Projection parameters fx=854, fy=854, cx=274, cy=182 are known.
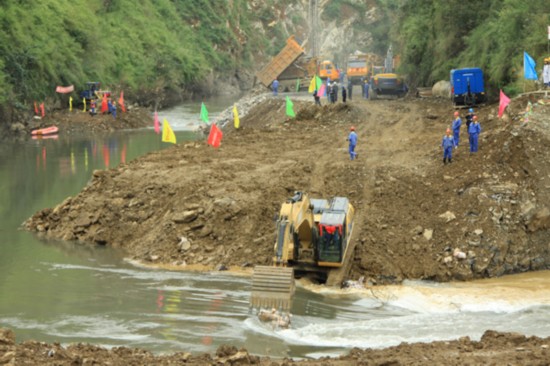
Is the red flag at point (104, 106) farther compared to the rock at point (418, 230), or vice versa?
the red flag at point (104, 106)

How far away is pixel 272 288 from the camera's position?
18062mm

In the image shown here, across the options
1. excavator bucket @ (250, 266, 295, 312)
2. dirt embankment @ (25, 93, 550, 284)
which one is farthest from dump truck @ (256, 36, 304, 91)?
excavator bucket @ (250, 266, 295, 312)

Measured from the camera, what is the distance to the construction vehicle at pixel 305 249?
1806 cm

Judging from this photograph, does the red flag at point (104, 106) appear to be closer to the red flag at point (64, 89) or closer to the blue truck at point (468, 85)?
the red flag at point (64, 89)

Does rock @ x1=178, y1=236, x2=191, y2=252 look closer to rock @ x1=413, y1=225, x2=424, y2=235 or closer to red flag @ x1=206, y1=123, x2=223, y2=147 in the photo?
rock @ x1=413, y1=225, x2=424, y2=235

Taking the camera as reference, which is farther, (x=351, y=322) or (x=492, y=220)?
(x=492, y=220)

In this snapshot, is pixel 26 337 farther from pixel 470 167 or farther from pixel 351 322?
pixel 470 167

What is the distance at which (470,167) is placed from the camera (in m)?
25.2

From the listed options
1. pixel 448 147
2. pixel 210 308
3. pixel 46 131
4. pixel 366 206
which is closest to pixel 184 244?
pixel 210 308

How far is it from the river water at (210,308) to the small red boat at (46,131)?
84.9ft

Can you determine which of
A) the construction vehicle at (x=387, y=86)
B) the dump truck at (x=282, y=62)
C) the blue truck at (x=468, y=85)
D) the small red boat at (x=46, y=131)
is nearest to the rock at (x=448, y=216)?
the blue truck at (x=468, y=85)

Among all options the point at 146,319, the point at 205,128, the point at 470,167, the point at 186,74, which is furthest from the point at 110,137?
the point at 146,319

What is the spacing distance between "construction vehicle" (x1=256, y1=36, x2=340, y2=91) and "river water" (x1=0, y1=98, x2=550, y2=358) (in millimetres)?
37732

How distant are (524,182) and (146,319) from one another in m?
11.4
